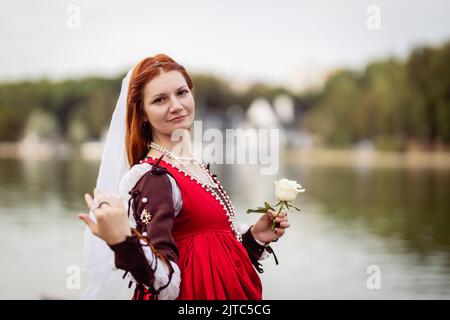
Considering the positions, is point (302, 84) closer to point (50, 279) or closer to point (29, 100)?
point (29, 100)

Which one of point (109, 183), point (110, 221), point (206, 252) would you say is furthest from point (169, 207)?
point (109, 183)

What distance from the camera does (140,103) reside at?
2791 millimetres

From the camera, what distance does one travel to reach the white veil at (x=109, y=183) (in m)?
2.90

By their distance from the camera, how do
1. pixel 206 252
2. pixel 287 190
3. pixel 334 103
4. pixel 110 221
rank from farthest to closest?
1. pixel 334 103
2. pixel 287 190
3. pixel 206 252
4. pixel 110 221

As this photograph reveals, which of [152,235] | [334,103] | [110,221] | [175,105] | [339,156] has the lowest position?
[339,156]

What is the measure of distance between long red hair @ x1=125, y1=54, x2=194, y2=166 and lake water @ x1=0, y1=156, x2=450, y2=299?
13.9ft

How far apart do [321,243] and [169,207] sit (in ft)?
41.5

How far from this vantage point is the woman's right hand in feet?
7.15

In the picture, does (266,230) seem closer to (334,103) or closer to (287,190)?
(287,190)

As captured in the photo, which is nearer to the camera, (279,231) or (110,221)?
(110,221)

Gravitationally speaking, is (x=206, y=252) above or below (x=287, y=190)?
below

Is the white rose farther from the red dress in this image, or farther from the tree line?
the tree line
